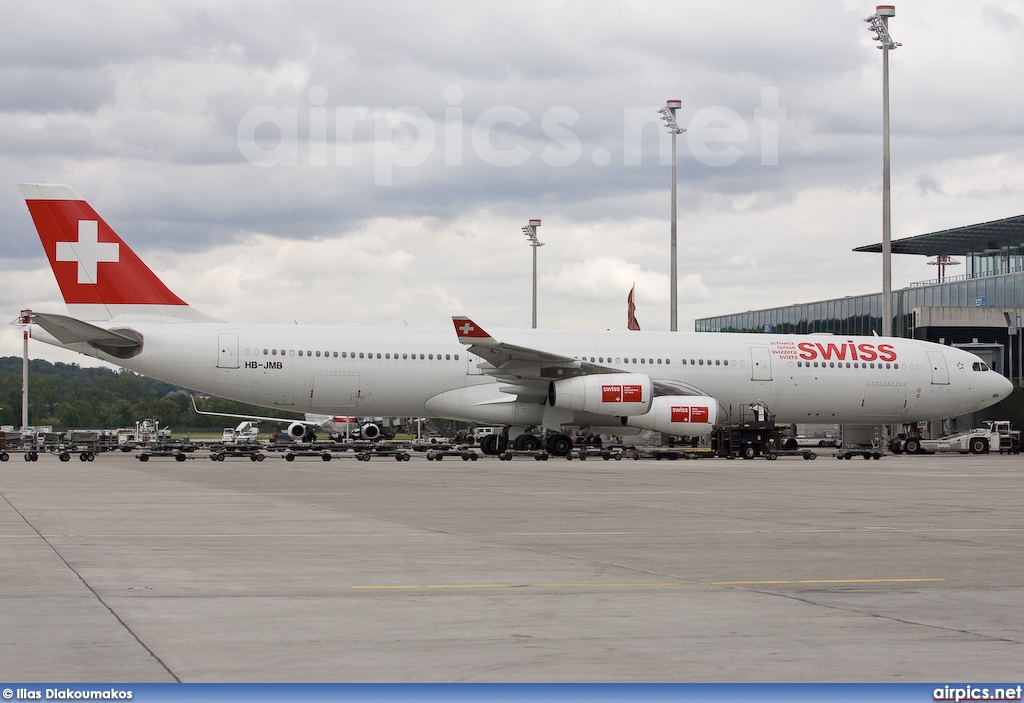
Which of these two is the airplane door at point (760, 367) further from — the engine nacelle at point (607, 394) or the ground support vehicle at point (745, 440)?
the engine nacelle at point (607, 394)

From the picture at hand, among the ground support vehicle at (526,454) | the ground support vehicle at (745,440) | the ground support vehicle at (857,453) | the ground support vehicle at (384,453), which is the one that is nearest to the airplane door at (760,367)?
the ground support vehicle at (745,440)

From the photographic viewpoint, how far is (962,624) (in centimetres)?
713

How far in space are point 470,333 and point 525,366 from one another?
243 cm

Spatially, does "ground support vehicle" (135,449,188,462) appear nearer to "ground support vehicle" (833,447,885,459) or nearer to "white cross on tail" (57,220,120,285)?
"white cross on tail" (57,220,120,285)

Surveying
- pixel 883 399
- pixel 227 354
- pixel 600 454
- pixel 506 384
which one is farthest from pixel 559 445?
pixel 883 399

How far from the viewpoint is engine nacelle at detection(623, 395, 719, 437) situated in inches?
1372

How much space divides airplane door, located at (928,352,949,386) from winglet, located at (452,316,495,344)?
15574 mm

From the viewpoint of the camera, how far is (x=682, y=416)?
1371 inches

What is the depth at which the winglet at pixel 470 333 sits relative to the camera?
107ft

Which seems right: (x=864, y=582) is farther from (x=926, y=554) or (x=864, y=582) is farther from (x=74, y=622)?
(x=74, y=622)

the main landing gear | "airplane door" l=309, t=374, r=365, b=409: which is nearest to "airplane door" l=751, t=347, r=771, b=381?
the main landing gear

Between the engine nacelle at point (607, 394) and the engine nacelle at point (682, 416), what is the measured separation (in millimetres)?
607

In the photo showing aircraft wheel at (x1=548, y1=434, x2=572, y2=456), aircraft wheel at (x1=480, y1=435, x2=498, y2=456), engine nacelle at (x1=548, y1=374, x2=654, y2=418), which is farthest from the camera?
aircraft wheel at (x1=480, y1=435, x2=498, y2=456)

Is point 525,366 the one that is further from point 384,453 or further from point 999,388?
point 999,388
